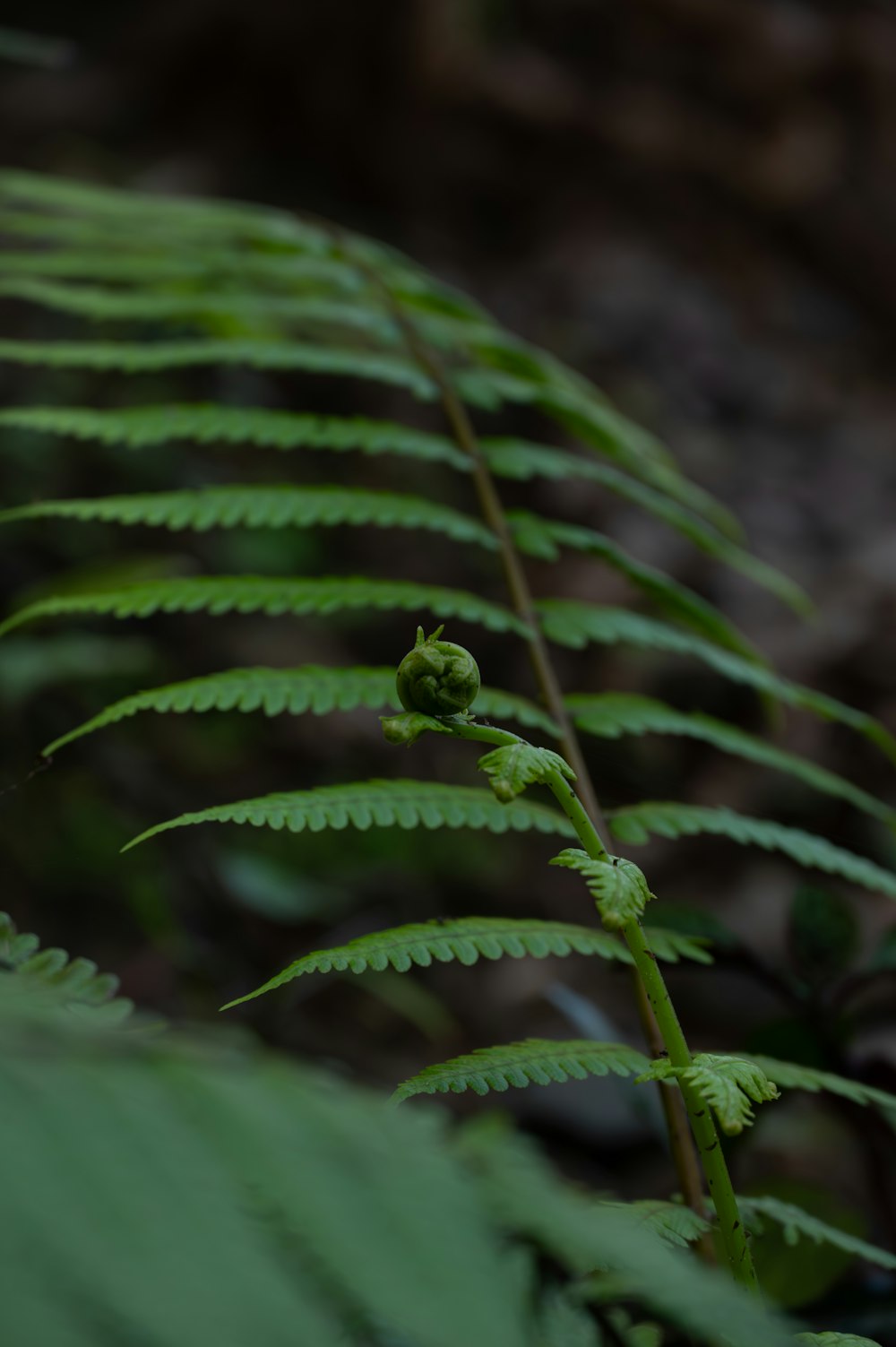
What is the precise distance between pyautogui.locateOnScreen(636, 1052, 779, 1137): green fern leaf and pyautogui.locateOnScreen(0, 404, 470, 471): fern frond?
2.64 feet

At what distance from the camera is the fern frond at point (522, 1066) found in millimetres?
771

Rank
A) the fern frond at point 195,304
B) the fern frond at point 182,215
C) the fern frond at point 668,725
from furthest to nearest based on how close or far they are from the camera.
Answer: the fern frond at point 182,215 → the fern frond at point 195,304 → the fern frond at point 668,725

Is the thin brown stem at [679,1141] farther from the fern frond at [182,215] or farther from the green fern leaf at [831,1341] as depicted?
the fern frond at [182,215]

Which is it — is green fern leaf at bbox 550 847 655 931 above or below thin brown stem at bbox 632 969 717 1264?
above

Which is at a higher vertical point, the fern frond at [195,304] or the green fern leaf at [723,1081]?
the fern frond at [195,304]

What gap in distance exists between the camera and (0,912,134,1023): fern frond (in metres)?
0.71

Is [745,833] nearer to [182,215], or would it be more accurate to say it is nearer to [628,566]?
[628,566]

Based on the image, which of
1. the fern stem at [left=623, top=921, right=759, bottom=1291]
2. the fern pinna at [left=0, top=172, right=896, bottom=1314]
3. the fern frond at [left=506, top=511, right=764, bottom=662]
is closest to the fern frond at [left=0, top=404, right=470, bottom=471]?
the fern pinna at [left=0, top=172, right=896, bottom=1314]

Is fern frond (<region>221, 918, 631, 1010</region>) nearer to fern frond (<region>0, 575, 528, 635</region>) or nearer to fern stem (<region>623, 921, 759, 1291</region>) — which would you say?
fern stem (<region>623, 921, 759, 1291</region>)

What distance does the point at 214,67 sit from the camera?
4.44 m

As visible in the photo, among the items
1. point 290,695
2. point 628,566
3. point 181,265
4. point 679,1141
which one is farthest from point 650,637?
point 181,265

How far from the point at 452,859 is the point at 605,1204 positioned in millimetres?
2144

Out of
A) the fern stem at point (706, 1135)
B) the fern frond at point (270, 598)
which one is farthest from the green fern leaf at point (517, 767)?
the fern frond at point (270, 598)

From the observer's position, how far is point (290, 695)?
3.35 feet
